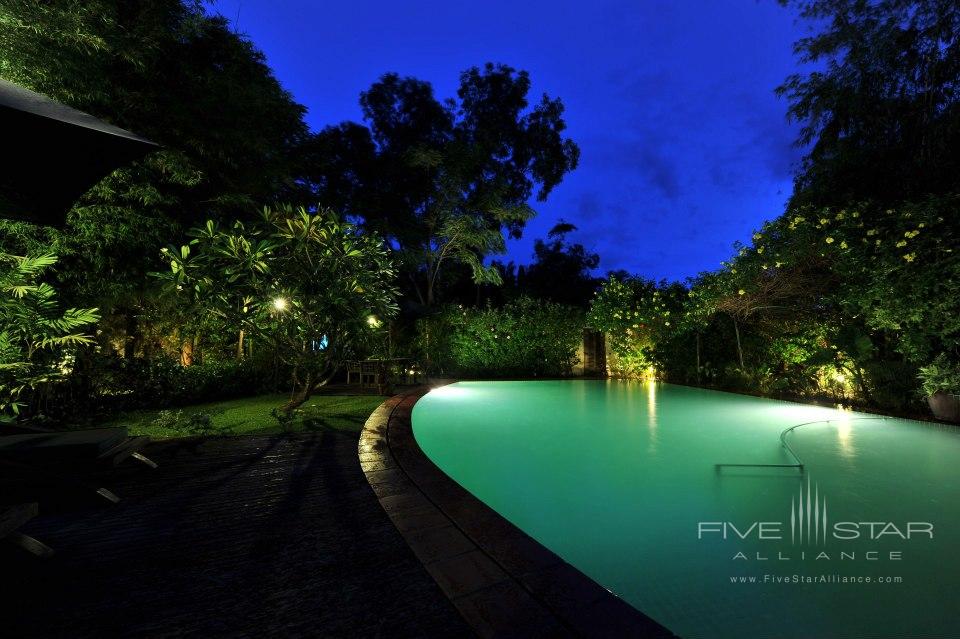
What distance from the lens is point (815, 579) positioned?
2336 mm

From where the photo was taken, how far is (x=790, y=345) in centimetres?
798

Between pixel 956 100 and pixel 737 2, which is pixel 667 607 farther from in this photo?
pixel 737 2

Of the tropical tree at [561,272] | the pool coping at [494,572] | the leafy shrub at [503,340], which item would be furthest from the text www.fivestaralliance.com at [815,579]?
the tropical tree at [561,272]

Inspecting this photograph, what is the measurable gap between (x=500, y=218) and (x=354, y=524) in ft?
52.0

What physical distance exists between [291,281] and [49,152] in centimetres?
301

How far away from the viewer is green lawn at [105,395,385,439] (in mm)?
4922

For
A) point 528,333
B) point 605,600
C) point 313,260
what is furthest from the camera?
point 528,333

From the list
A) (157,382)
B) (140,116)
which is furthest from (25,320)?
(140,116)

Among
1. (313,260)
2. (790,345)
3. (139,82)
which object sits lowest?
(790,345)

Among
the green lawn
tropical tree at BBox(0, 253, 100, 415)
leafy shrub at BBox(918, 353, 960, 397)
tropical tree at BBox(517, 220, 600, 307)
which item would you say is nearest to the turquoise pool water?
leafy shrub at BBox(918, 353, 960, 397)

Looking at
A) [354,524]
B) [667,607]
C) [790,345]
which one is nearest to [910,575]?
[667,607]

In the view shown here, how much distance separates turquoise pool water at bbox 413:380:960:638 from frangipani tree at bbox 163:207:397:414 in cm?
186

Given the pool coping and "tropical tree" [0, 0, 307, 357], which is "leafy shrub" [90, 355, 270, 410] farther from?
the pool coping

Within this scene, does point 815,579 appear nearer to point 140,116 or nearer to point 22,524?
point 22,524
